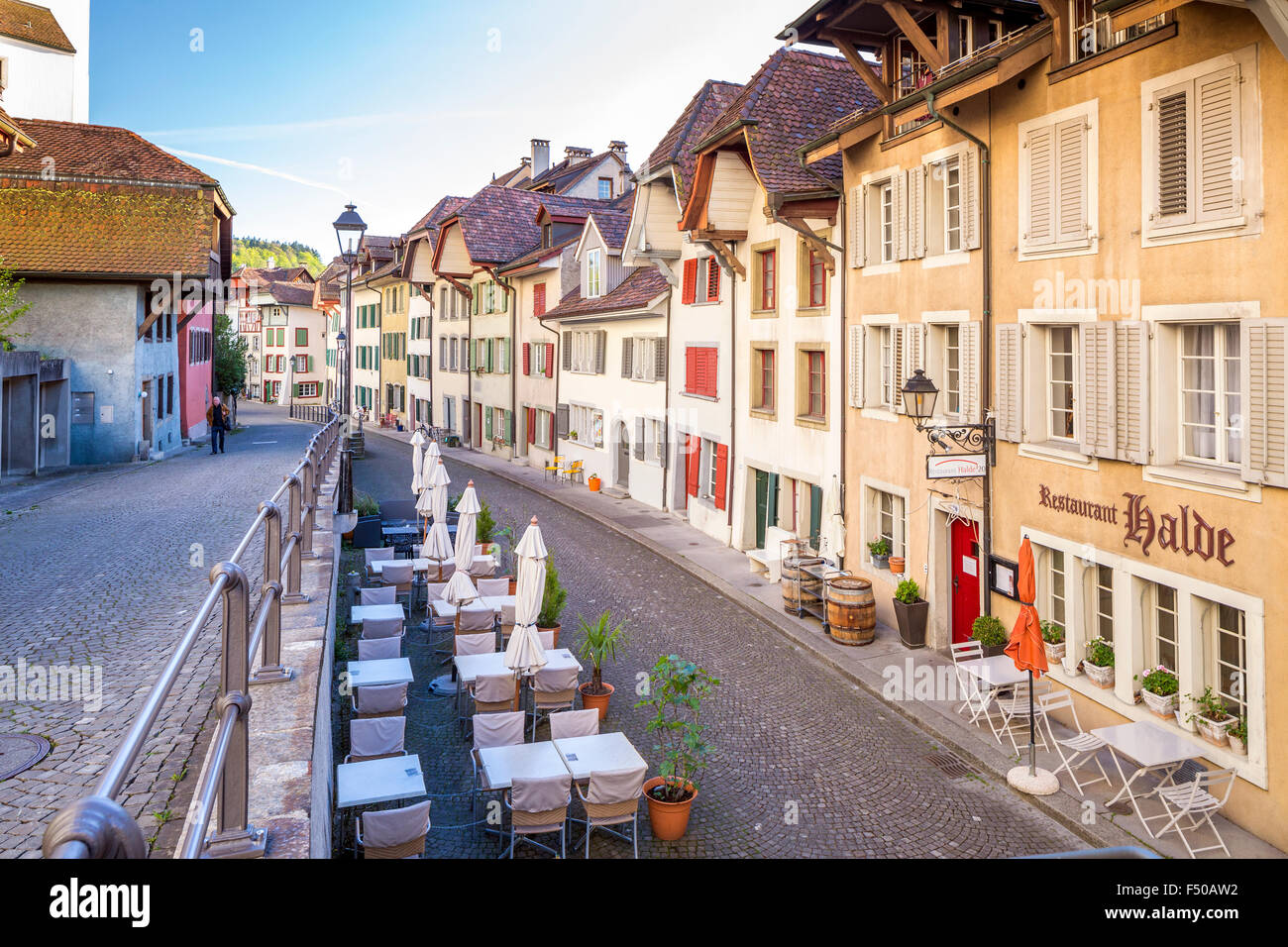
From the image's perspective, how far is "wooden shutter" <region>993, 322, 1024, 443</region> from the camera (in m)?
13.0

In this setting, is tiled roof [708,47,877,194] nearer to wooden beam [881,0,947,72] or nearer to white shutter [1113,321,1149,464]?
wooden beam [881,0,947,72]

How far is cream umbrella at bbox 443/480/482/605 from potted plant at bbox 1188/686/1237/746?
9331 millimetres

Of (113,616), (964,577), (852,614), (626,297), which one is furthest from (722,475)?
(113,616)

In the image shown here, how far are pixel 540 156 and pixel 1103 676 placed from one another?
52.5 m

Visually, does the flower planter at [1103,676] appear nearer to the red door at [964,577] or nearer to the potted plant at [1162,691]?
the potted plant at [1162,691]

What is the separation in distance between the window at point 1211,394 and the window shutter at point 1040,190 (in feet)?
8.20

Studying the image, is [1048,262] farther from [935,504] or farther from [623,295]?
[623,295]

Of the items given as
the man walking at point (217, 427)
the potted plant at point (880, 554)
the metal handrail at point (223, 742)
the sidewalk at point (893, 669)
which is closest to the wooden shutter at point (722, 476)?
the sidewalk at point (893, 669)

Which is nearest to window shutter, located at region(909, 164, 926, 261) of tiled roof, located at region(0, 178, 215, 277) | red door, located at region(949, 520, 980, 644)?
red door, located at region(949, 520, 980, 644)

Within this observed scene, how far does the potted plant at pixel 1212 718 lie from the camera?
9758mm

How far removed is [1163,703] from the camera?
10.5 meters

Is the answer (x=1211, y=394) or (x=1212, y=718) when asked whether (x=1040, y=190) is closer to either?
(x=1211, y=394)

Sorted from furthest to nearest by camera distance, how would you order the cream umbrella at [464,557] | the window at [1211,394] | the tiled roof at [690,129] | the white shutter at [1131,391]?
the tiled roof at [690,129] → the cream umbrella at [464,557] → the white shutter at [1131,391] → the window at [1211,394]

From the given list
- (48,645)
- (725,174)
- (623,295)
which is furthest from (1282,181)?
(623,295)
